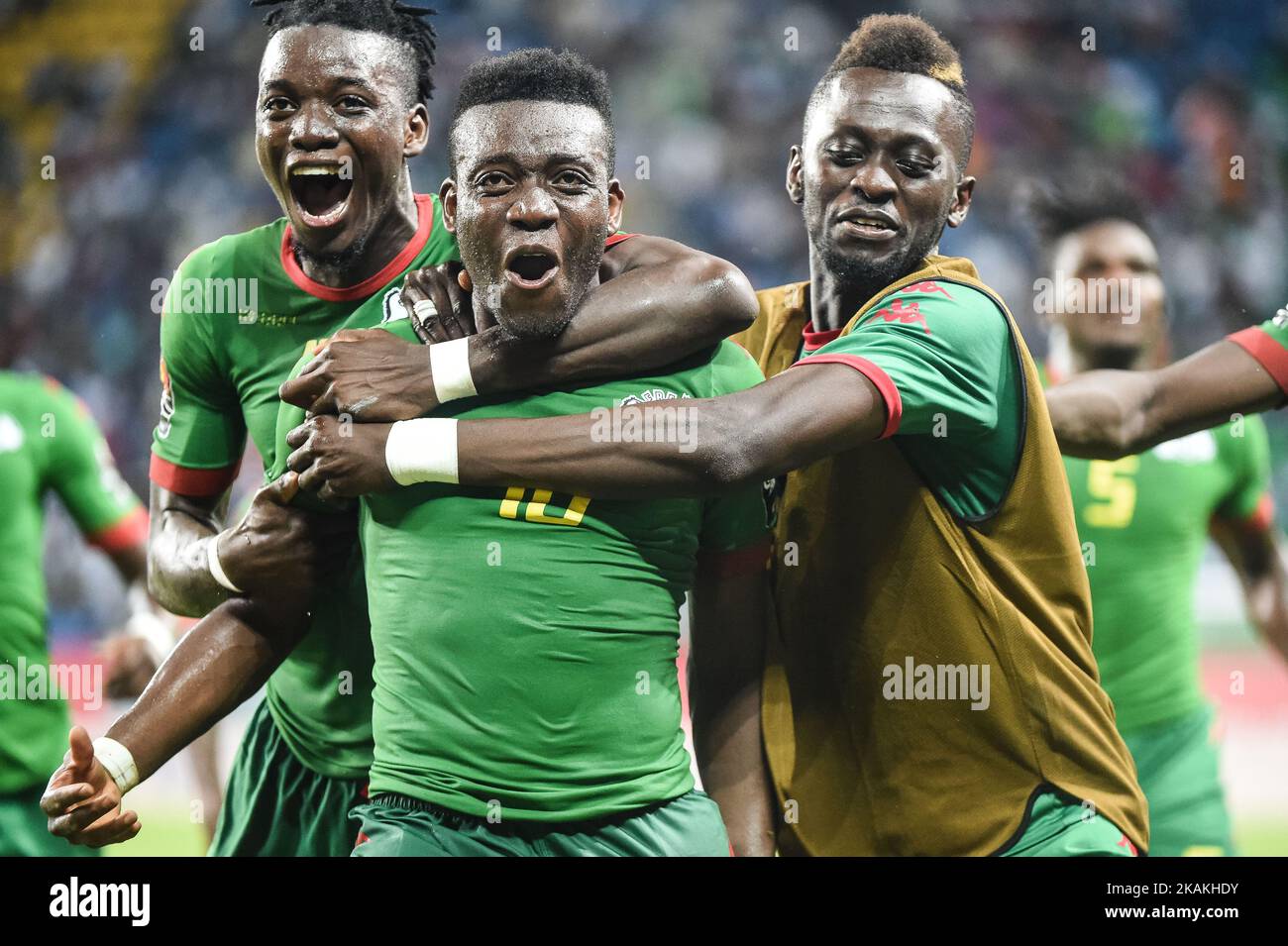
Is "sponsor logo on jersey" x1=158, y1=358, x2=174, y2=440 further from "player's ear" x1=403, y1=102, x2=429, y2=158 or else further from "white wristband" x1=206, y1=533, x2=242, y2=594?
"player's ear" x1=403, y1=102, x2=429, y2=158

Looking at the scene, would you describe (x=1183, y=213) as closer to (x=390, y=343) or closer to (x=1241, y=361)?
(x=1241, y=361)

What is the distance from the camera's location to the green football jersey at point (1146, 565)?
15.1 feet

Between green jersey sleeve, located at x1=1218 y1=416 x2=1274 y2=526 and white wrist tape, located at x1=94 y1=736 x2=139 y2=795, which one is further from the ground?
green jersey sleeve, located at x1=1218 y1=416 x2=1274 y2=526

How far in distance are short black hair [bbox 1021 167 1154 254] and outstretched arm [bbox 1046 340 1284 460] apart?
1.73 metres

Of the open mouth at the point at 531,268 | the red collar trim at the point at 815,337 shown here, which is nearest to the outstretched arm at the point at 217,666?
the open mouth at the point at 531,268

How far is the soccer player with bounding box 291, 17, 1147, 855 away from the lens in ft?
7.94

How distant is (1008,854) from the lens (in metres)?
2.66

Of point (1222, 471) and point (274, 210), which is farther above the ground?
→ point (274, 210)

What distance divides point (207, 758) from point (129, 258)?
170 inches

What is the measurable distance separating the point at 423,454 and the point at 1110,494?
9.44 ft

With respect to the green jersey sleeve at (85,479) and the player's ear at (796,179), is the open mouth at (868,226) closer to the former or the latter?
the player's ear at (796,179)

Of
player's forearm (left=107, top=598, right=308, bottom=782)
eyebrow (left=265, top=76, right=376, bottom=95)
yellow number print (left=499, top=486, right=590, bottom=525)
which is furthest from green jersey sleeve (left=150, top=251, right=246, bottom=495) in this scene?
yellow number print (left=499, top=486, right=590, bottom=525)

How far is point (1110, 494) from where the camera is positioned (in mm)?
4617
